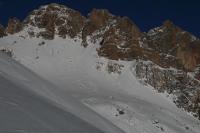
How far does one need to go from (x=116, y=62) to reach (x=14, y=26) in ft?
46.8

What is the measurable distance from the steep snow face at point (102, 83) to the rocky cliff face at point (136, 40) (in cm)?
124

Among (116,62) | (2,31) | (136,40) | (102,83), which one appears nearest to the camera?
(102,83)

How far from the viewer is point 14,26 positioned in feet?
168

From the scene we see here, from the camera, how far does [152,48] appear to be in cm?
5012

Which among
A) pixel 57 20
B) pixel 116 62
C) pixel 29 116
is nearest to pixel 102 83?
pixel 116 62

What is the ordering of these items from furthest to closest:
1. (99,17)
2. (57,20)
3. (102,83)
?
(99,17) → (57,20) → (102,83)

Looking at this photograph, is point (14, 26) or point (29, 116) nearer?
point (29, 116)

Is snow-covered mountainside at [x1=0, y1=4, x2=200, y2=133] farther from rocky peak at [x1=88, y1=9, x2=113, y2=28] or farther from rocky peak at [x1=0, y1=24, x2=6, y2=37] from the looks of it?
rocky peak at [x1=88, y1=9, x2=113, y2=28]

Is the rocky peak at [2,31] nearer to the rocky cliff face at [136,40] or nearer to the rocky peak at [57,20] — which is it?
the rocky cliff face at [136,40]

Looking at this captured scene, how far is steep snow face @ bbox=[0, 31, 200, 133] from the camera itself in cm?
2775

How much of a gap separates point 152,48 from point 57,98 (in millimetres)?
42442

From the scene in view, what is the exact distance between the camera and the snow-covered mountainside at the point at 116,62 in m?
30.5

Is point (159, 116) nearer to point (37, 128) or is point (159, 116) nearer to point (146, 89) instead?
point (146, 89)

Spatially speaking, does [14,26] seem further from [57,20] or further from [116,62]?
[116,62]
